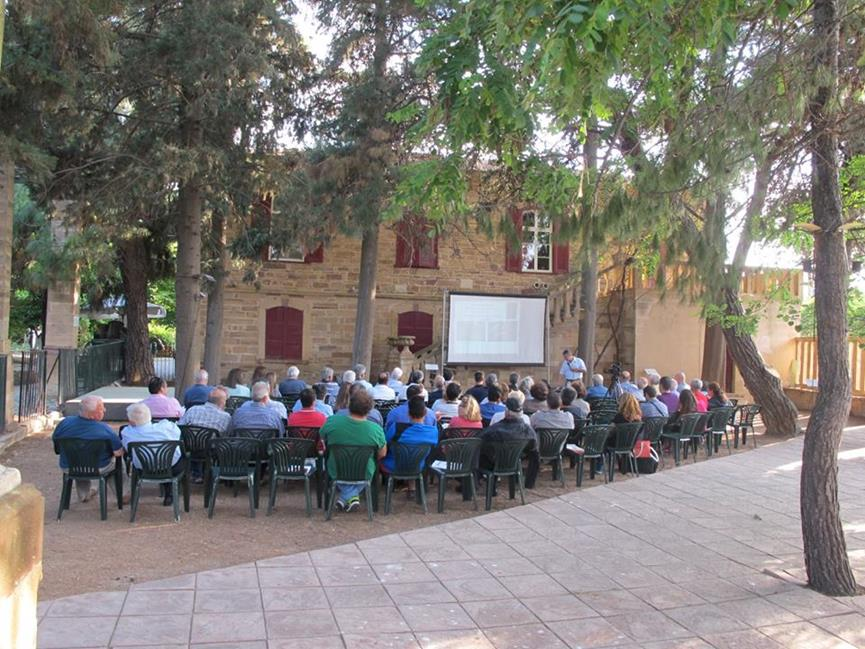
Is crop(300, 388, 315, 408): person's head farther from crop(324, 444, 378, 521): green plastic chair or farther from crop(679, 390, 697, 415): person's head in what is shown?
crop(679, 390, 697, 415): person's head

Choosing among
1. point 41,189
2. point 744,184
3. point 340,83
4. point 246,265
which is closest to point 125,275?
point 246,265

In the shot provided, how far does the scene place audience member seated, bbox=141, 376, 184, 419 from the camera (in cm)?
829

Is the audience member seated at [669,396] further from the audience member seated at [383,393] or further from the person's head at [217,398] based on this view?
the person's head at [217,398]

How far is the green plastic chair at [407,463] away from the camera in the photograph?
23.2 ft

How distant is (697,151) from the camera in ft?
19.4

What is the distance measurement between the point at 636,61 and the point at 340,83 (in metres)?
12.0

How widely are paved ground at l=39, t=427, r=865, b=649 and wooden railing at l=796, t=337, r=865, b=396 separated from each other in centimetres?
1153

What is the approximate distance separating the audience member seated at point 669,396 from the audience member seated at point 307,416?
527cm

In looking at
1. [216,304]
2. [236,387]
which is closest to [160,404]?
[236,387]

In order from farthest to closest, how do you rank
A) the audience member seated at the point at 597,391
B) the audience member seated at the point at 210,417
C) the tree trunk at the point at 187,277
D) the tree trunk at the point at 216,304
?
the tree trunk at the point at 216,304 < the tree trunk at the point at 187,277 < the audience member seated at the point at 597,391 < the audience member seated at the point at 210,417

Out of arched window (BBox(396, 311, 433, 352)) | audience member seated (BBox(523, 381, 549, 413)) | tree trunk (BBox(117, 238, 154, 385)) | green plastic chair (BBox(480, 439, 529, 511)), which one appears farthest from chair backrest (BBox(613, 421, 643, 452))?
tree trunk (BBox(117, 238, 154, 385))

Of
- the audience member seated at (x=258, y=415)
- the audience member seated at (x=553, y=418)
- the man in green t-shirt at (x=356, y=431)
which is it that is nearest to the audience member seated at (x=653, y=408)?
the audience member seated at (x=553, y=418)

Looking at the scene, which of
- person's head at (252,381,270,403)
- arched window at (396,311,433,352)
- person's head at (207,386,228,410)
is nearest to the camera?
person's head at (207,386,228,410)

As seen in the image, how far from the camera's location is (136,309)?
19828 millimetres
